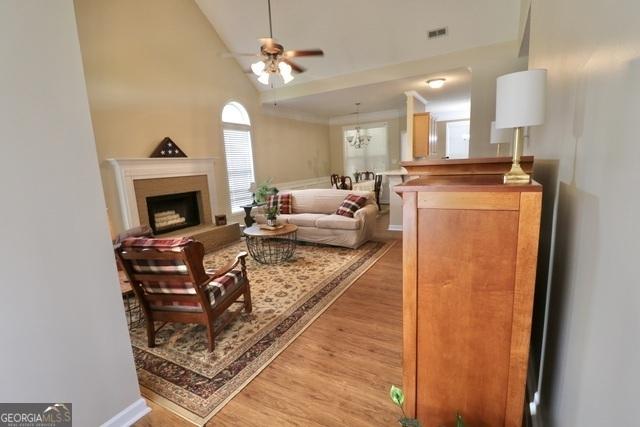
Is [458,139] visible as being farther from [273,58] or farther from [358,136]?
[273,58]

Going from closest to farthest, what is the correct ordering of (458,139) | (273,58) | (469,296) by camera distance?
(469,296), (273,58), (458,139)

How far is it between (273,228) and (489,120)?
3.62 m

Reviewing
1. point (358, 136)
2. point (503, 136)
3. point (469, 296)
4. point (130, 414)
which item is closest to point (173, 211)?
point (130, 414)

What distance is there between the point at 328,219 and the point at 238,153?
2.87 meters

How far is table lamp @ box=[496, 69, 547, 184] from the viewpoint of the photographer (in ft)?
3.37

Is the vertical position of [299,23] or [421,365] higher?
[299,23]

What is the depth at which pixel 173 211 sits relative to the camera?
528cm

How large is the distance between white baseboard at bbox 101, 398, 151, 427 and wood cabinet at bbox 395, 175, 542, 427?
1.59 m

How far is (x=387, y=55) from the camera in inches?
197

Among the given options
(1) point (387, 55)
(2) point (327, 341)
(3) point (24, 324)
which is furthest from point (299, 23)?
(3) point (24, 324)

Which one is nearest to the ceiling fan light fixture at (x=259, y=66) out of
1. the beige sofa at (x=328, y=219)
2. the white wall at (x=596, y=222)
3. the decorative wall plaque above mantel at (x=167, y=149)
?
the decorative wall plaque above mantel at (x=167, y=149)

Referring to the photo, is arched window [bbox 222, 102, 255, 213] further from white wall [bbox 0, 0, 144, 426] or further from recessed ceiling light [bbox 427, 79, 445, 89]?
white wall [bbox 0, 0, 144, 426]

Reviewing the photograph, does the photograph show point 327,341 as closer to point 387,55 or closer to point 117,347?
point 117,347

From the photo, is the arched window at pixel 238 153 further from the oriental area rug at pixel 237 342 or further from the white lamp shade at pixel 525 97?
the white lamp shade at pixel 525 97
